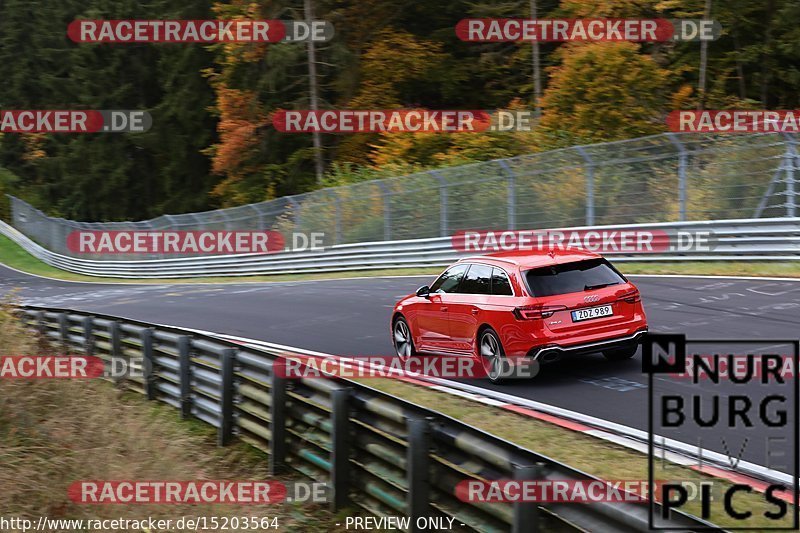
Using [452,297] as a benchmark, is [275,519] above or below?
below

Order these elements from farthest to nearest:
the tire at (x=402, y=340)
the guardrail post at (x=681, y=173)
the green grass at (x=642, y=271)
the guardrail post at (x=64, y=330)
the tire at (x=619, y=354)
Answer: the guardrail post at (x=681, y=173)
the green grass at (x=642, y=271)
the guardrail post at (x=64, y=330)
the tire at (x=402, y=340)
the tire at (x=619, y=354)

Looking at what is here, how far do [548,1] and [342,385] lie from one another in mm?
37200

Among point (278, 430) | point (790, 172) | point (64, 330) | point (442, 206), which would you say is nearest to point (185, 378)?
point (278, 430)

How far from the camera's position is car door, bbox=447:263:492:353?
1161 cm

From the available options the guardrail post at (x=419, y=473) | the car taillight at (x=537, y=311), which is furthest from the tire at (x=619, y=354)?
the guardrail post at (x=419, y=473)

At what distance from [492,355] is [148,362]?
13.9ft

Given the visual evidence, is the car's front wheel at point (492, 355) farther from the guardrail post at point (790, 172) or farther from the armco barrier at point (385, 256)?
the guardrail post at point (790, 172)

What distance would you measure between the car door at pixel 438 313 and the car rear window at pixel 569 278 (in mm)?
1356

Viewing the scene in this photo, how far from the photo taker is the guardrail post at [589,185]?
22547 mm

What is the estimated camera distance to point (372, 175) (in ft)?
119

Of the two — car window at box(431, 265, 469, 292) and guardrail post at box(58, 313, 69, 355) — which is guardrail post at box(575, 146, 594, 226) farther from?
guardrail post at box(58, 313, 69, 355)

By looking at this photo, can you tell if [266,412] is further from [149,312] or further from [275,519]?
[149,312]

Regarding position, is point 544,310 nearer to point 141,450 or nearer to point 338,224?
point 141,450

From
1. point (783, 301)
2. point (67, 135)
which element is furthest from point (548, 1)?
point (67, 135)
